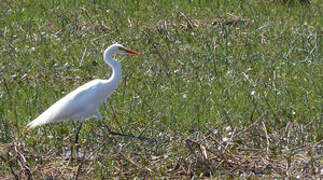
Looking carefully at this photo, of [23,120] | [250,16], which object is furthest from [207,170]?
[250,16]

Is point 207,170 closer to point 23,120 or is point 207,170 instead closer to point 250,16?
point 23,120

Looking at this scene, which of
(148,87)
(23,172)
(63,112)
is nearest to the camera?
(23,172)

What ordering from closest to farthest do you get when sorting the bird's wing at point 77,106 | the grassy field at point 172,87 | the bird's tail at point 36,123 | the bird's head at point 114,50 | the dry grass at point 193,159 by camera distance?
the dry grass at point 193,159 < the grassy field at point 172,87 < the bird's tail at point 36,123 < the bird's wing at point 77,106 < the bird's head at point 114,50

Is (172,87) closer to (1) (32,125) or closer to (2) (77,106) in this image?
(2) (77,106)

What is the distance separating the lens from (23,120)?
8180 mm

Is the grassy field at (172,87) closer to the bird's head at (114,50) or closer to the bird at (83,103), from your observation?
the bird at (83,103)

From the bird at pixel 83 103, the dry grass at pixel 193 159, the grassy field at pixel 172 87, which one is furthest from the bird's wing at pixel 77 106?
the dry grass at pixel 193 159

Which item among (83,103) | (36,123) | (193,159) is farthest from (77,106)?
(193,159)

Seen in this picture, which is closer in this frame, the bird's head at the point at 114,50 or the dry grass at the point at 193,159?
the dry grass at the point at 193,159

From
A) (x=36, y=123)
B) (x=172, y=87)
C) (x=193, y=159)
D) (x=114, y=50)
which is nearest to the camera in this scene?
(x=193, y=159)

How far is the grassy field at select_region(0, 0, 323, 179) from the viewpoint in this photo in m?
7.01

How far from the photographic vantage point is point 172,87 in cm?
919

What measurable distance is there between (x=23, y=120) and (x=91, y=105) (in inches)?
30.7

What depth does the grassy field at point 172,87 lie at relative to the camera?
276 inches
